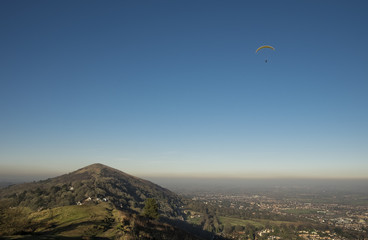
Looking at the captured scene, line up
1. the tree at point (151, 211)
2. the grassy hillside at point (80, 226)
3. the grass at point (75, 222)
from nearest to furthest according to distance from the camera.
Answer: the grassy hillside at point (80, 226) → the grass at point (75, 222) → the tree at point (151, 211)

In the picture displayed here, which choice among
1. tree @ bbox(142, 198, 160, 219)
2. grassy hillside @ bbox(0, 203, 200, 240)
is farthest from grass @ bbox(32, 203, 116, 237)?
tree @ bbox(142, 198, 160, 219)

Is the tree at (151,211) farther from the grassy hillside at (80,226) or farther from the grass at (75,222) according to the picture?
the grass at (75,222)

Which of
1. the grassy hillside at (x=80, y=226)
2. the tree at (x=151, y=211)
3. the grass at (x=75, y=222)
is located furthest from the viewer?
the tree at (x=151, y=211)

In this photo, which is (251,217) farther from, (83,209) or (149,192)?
(83,209)

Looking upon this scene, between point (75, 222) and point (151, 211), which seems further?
point (151, 211)

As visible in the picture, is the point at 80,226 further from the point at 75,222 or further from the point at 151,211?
the point at 151,211

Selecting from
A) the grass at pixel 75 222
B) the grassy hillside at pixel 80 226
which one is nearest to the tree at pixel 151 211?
the grassy hillside at pixel 80 226

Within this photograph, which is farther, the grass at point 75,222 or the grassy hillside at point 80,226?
A: the grass at point 75,222

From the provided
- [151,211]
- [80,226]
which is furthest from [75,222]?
[151,211]

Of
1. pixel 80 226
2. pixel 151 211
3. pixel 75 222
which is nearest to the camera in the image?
pixel 80 226

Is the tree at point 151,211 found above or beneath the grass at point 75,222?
beneath

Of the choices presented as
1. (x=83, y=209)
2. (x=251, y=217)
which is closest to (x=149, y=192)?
(x=251, y=217)

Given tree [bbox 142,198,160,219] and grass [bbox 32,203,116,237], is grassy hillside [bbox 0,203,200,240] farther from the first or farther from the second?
tree [bbox 142,198,160,219]

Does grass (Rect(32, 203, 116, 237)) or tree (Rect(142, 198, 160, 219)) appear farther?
tree (Rect(142, 198, 160, 219))
